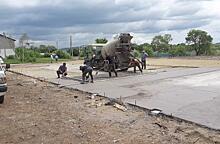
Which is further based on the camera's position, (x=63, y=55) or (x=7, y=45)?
(x=7, y=45)

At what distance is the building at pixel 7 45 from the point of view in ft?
241

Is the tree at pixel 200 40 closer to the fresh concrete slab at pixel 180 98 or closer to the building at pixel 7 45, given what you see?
the building at pixel 7 45

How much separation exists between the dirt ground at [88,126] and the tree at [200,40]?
82.3 meters

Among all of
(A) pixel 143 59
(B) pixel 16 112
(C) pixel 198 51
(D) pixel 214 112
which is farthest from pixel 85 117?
(C) pixel 198 51

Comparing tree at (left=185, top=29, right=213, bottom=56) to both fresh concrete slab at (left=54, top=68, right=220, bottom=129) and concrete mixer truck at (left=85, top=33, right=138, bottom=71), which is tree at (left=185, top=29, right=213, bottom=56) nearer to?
concrete mixer truck at (left=85, top=33, right=138, bottom=71)

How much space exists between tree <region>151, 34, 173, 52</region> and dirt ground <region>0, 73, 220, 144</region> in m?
86.4

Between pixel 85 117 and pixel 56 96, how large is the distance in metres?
4.84

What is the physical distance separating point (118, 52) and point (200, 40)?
7383 cm

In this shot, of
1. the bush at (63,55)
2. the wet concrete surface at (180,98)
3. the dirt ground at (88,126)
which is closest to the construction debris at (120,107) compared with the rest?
the dirt ground at (88,126)

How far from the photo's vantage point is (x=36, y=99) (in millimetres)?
13680

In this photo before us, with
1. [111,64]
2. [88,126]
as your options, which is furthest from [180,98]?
[111,64]

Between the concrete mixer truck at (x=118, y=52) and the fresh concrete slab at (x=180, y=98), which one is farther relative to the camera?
the concrete mixer truck at (x=118, y=52)

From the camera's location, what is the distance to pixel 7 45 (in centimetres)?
7731

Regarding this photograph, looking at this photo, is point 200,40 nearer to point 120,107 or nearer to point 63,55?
point 63,55
